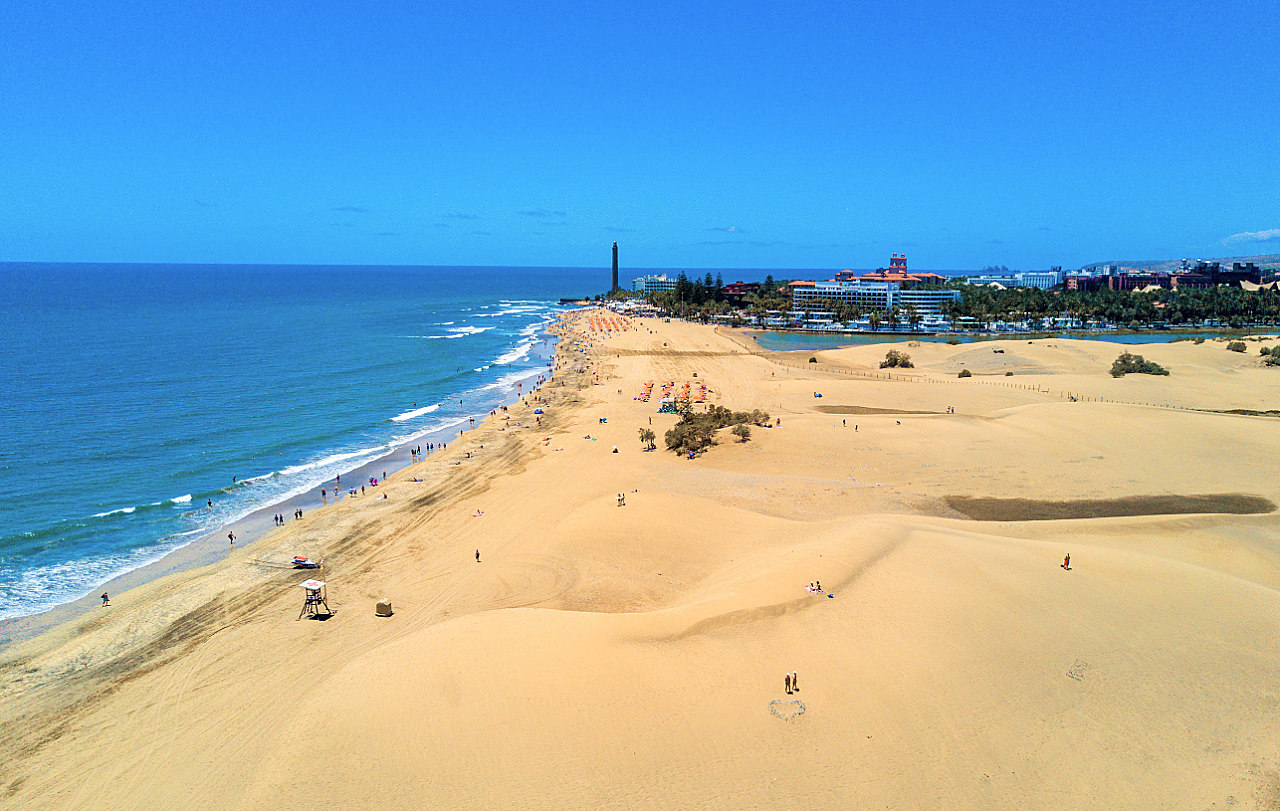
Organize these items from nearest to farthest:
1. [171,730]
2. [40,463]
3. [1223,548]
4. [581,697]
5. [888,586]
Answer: [581,697] < [171,730] < [888,586] < [1223,548] < [40,463]

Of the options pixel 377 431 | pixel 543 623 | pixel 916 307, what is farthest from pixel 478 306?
pixel 543 623

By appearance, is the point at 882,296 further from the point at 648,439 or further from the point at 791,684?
the point at 791,684

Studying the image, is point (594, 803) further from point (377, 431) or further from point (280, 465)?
point (377, 431)

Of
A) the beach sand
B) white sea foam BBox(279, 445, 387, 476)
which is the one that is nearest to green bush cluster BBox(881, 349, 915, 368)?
the beach sand

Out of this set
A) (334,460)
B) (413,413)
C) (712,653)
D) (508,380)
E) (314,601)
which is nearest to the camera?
(712,653)

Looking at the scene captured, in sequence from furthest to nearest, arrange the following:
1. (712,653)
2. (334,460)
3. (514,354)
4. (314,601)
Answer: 1. (514,354)
2. (334,460)
3. (314,601)
4. (712,653)

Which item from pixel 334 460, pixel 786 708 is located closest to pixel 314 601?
pixel 786 708

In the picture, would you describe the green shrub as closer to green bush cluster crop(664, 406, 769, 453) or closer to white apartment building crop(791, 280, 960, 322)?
green bush cluster crop(664, 406, 769, 453)
